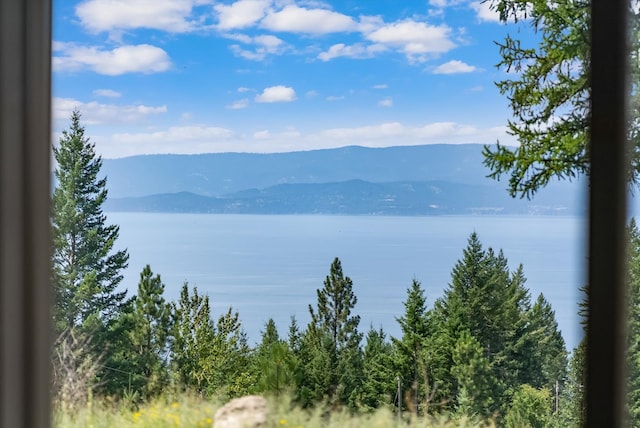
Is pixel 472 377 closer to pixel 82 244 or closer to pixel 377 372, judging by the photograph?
pixel 377 372

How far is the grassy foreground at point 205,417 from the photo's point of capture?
2.19 m

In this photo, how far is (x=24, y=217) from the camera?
3.79 ft

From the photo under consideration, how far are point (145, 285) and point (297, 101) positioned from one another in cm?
89

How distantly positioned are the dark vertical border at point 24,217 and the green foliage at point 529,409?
1547 millimetres

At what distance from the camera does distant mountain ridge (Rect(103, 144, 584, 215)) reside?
7.50 ft

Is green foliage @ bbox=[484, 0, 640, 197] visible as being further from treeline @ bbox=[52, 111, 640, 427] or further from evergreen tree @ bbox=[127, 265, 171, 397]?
evergreen tree @ bbox=[127, 265, 171, 397]

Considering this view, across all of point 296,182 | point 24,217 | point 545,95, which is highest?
point 545,95

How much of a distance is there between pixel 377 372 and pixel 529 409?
53 centimetres

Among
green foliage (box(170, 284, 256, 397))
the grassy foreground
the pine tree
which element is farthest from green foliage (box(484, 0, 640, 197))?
the pine tree

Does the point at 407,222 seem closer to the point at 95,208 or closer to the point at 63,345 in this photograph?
the point at 95,208

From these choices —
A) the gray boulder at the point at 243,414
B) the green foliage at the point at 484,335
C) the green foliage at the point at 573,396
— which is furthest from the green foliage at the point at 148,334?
the green foliage at the point at 573,396

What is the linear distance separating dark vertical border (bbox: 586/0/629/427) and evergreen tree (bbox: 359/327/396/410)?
1.29 m

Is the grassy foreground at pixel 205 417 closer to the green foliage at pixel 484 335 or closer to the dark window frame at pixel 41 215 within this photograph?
the green foliage at pixel 484 335

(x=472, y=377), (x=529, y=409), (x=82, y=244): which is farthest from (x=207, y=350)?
(x=529, y=409)
